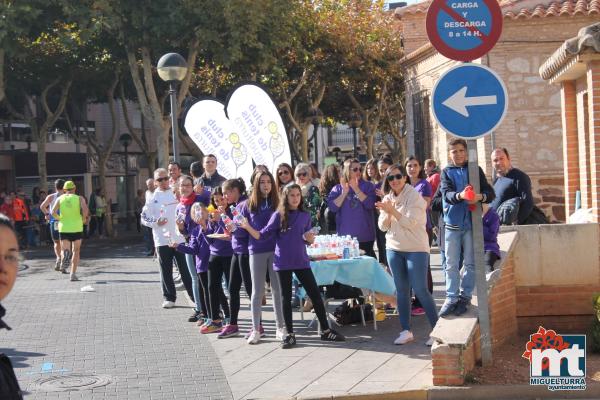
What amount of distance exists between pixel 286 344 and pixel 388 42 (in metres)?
26.3

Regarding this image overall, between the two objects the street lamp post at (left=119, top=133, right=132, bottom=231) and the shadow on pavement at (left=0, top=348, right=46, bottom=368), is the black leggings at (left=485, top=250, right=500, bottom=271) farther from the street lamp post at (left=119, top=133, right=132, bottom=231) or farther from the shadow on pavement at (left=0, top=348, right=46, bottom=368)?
the street lamp post at (left=119, top=133, right=132, bottom=231)

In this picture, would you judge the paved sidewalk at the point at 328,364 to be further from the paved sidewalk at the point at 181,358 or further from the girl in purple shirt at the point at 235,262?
the girl in purple shirt at the point at 235,262

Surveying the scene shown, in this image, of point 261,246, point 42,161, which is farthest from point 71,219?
point 42,161

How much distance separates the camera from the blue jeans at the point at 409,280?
8570 millimetres

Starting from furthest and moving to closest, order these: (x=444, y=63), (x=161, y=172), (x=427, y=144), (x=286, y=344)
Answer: (x=427, y=144)
(x=444, y=63)
(x=161, y=172)
(x=286, y=344)

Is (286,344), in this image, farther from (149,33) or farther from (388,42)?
(388,42)

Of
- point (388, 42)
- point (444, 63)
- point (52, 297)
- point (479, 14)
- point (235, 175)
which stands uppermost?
point (388, 42)

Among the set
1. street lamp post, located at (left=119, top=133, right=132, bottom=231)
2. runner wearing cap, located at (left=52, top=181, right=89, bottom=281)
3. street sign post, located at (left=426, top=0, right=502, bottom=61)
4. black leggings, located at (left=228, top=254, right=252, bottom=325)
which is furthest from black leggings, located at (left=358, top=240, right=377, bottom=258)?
street lamp post, located at (left=119, top=133, right=132, bottom=231)

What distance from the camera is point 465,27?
718cm

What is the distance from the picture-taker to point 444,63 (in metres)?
22.2

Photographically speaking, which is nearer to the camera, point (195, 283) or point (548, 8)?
point (195, 283)

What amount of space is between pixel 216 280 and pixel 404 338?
249 cm

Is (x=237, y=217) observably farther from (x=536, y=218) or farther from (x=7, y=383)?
(x=7, y=383)

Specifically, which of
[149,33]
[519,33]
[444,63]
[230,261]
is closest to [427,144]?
[444,63]
